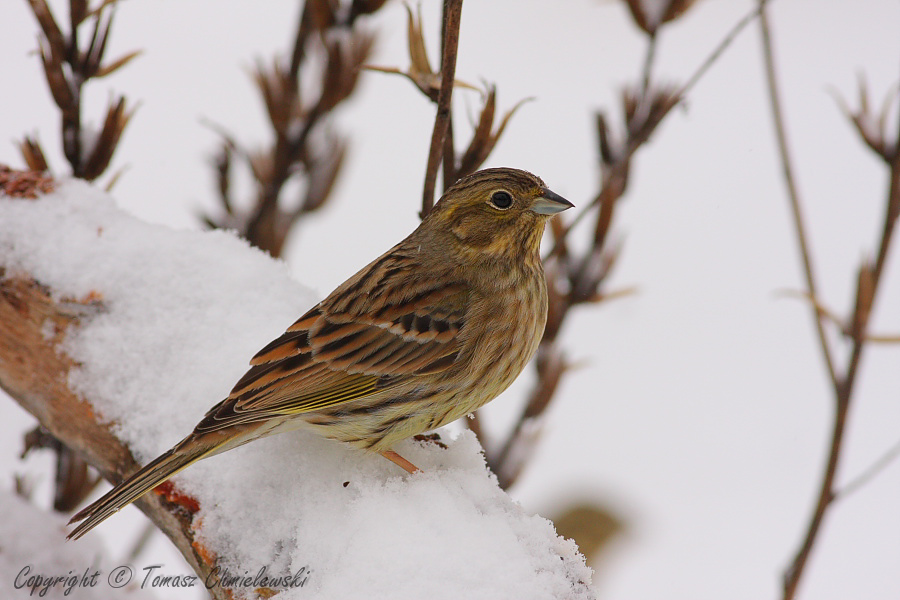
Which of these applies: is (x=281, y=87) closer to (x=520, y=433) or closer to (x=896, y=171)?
(x=520, y=433)

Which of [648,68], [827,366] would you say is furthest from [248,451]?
[827,366]

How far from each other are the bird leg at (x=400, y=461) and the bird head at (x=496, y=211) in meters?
0.66

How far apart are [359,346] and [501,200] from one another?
59 cm

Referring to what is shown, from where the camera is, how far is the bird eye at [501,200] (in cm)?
259

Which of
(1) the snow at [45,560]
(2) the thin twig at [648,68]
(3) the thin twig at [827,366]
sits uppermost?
(2) the thin twig at [648,68]

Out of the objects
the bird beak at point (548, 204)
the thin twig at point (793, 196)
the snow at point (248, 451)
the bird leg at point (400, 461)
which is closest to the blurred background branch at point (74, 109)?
the snow at point (248, 451)

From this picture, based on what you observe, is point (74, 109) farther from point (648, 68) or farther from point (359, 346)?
point (648, 68)

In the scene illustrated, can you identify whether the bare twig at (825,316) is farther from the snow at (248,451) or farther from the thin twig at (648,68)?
the snow at (248,451)

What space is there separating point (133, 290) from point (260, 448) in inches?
23.3

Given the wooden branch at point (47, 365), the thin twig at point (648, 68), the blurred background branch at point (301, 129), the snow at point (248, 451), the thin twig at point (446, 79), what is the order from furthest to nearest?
the blurred background branch at point (301, 129) → the thin twig at point (648, 68) → the wooden branch at point (47, 365) → the thin twig at point (446, 79) → the snow at point (248, 451)

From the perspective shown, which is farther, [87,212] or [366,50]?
[366,50]

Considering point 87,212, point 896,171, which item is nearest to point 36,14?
point 87,212

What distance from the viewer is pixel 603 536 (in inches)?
189

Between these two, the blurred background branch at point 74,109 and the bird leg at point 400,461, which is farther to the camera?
the blurred background branch at point 74,109
